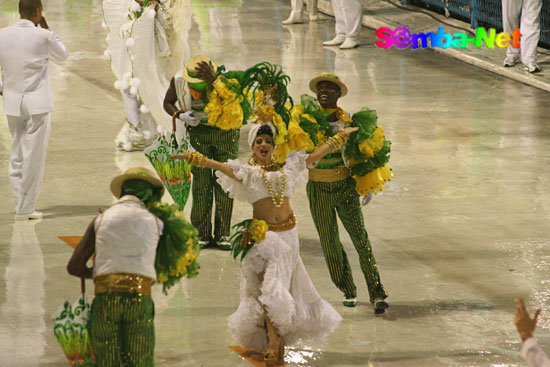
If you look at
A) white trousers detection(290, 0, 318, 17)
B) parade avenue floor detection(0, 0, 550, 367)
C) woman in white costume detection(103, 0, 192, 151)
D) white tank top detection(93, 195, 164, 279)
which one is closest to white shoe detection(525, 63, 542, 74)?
parade avenue floor detection(0, 0, 550, 367)

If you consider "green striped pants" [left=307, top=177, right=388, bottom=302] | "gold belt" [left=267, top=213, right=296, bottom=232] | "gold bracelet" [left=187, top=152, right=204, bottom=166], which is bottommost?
"green striped pants" [left=307, top=177, right=388, bottom=302]

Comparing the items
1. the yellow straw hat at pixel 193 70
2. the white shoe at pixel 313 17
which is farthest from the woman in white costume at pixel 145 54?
the white shoe at pixel 313 17

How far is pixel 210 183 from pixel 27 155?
1751mm

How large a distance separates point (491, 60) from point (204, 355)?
1089 cm

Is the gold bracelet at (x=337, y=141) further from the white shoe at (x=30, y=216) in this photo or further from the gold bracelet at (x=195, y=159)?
the white shoe at (x=30, y=216)

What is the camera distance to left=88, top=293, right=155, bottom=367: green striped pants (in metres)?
5.23

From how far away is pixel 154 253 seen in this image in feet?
17.5

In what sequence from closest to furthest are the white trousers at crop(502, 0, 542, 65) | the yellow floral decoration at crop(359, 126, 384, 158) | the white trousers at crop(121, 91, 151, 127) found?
the yellow floral decoration at crop(359, 126, 384, 158) < the white trousers at crop(121, 91, 151, 127) < the white trousers at crop(502, 0, 542, 65)

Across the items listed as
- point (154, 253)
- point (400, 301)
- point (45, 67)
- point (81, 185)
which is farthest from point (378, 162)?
point (81, 185)

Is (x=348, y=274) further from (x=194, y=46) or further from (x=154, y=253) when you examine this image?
(x=194, y=46)

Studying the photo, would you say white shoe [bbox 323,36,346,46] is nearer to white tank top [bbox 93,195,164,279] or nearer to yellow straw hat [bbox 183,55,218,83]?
yellow straw hat [bbox 183,55,218,83]

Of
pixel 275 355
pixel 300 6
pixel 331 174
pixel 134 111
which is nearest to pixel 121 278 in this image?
pixel 275 355

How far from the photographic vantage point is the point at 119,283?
5.23m

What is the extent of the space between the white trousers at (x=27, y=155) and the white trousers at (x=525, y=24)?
27.3 feet
